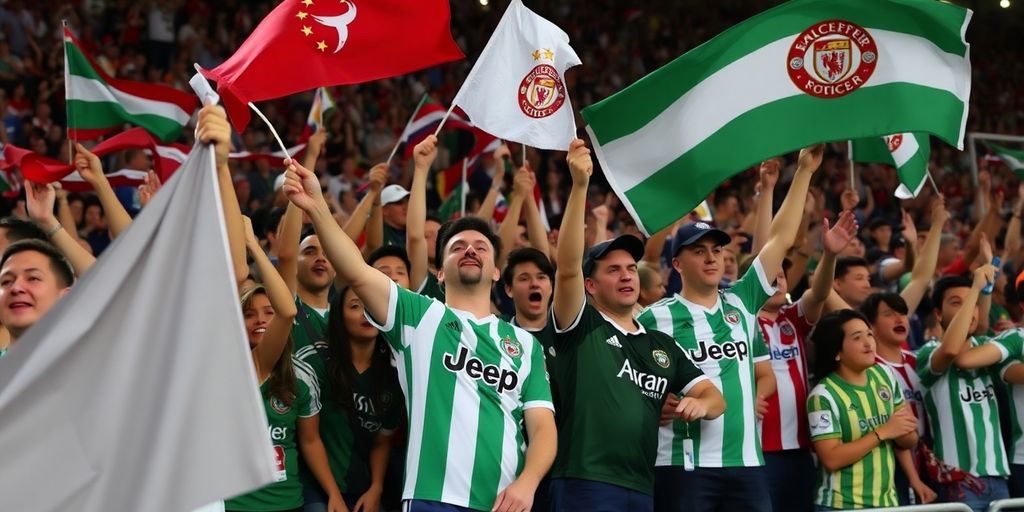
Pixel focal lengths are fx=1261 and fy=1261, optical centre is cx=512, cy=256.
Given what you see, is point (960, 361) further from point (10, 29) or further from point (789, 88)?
point (10, 29)

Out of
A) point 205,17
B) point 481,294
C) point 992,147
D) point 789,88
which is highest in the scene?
point 205,17

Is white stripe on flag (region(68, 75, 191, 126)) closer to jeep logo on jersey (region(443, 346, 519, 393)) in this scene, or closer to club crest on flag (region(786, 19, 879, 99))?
jeep logo on jersey (region(443, 346, 519, 393))

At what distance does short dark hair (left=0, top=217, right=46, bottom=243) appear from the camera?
19.5 ft

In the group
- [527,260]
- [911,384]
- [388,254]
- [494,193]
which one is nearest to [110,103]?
[494,193]

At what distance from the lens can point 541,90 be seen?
21.7 feet

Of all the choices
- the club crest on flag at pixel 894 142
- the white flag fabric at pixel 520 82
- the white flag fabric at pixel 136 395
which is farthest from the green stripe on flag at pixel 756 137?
the white flag fabric at pixel 136 395

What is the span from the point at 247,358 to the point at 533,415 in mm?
1777

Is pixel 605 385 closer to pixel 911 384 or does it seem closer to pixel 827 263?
pixel 827 263

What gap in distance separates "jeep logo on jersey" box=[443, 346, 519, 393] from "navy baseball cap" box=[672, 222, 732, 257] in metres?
1.62

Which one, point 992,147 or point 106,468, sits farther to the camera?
point 992,147

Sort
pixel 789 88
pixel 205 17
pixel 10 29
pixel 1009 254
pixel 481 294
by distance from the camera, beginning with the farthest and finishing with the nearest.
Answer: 1. pixel 205 17
2. pixel 10 29
3. pixel 1009 254
4. pixel 789 88
5. pixel 481 294

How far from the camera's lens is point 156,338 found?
3693 mm

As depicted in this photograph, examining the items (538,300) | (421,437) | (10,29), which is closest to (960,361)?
(538,300)

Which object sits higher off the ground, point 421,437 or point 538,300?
point 538,300
